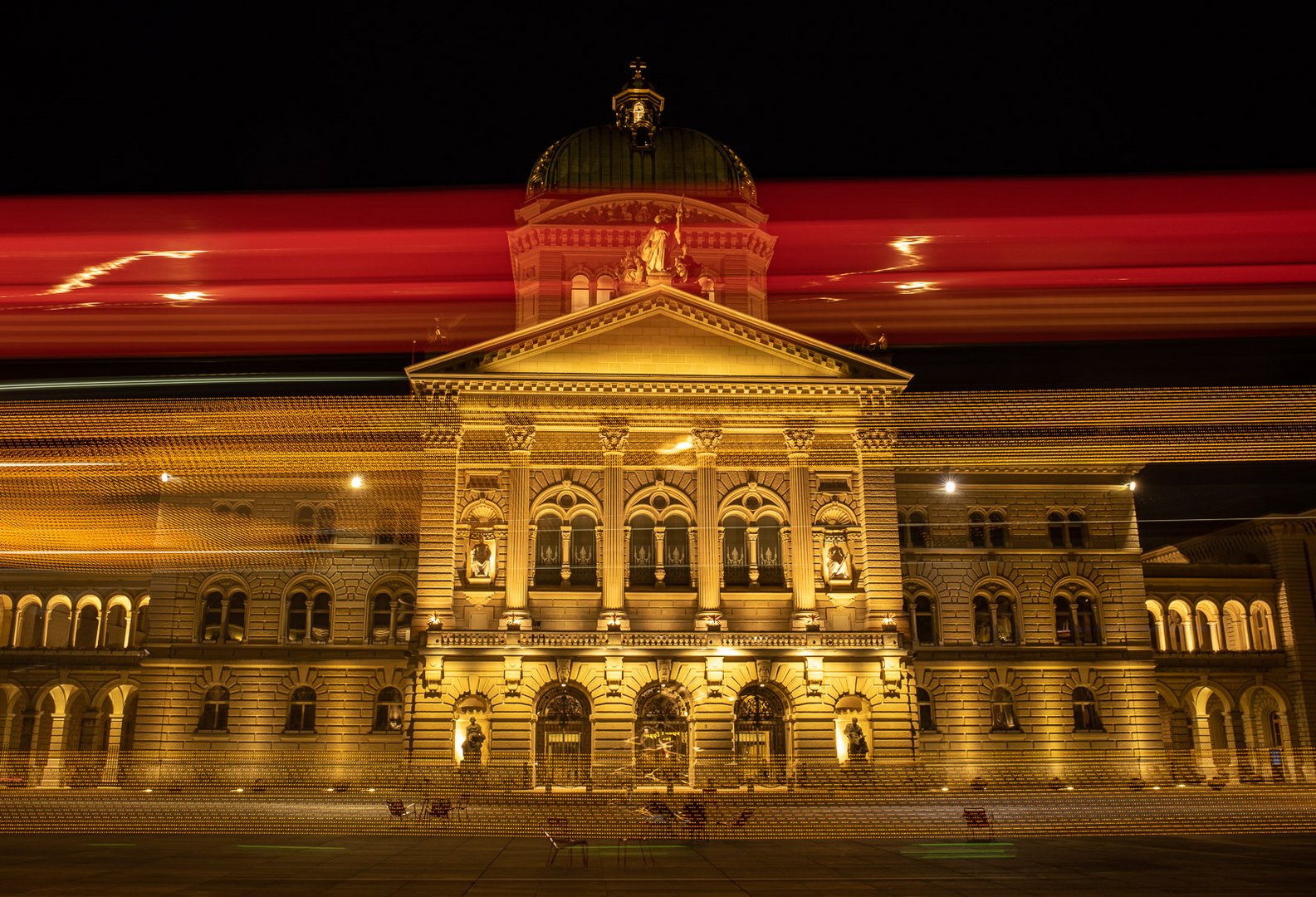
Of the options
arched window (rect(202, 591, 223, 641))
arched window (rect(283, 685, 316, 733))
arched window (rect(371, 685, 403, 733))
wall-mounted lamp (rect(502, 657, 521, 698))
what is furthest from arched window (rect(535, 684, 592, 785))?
arched window (rect(202, 591, 223, 641))

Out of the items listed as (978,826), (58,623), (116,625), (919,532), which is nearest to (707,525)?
(919,532)

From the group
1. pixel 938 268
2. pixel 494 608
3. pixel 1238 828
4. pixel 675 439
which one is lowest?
pixel 1238 828

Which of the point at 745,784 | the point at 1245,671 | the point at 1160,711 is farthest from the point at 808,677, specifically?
the point at 1245,671

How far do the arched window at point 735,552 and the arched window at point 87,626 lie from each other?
97.1 feet

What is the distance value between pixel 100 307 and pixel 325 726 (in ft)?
109

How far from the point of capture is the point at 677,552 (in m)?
43.0

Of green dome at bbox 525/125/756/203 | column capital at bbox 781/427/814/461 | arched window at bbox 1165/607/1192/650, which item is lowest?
arched window at bbox 1165/607/1192/650

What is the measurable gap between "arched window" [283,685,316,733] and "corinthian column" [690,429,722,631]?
1737 centimetres

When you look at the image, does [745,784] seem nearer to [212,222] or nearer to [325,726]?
[325,726]

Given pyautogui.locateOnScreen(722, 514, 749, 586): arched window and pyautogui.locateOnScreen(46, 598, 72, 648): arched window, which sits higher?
pyautogui.locateOnScreen(722, 514, 749, 586): arched window

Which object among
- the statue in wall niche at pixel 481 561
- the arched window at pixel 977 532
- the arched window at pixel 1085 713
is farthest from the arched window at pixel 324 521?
the arched window at pixel 1085 713

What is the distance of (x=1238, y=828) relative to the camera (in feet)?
86.4

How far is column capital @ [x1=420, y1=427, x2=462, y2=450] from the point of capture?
41625 millimetres

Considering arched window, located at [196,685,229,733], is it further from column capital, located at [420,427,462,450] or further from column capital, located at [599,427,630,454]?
column capital, located at [599,427,630,454]
